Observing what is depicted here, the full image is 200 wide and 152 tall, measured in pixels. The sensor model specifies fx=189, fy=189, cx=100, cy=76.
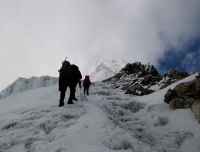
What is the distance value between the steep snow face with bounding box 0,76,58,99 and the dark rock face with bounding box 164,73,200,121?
5690 cm

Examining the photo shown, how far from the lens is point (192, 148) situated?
611 cm

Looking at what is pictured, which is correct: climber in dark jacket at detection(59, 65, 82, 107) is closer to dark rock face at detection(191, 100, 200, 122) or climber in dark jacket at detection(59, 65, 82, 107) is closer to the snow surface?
the snow surface

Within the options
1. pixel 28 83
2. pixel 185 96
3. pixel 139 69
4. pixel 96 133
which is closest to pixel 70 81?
pixel 96 133

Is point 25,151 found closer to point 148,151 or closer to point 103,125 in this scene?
point 103,125

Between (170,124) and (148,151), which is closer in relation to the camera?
(148,151)

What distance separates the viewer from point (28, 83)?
217 feet

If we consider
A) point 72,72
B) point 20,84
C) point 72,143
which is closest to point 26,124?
point 72,143

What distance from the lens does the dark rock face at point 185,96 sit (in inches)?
354

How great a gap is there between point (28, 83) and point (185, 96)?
63.8 metres

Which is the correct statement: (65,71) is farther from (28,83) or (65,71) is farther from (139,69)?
(28,83)

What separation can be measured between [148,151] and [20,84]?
6772cm

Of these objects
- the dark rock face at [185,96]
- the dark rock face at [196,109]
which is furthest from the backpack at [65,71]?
Answer: the dark rock face at [196,109]

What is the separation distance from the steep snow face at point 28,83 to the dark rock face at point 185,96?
56.9m

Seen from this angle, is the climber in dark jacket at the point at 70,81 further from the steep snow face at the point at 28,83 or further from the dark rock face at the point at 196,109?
the steep snow face at the point at 28,83
